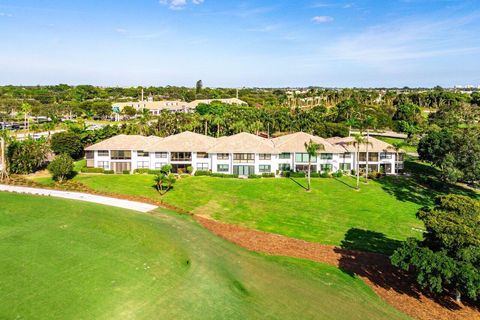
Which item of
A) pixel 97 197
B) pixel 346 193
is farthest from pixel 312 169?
pixel 97 197

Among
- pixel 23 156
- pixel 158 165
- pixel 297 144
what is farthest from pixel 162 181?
pixel 297 144

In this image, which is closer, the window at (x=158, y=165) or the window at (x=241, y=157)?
the window at (x=241, y=157)

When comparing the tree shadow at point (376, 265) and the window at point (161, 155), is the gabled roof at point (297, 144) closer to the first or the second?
the window at point (161, 155)

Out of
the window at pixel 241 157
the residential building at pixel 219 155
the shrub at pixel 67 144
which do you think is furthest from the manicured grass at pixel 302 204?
the shrub at pixel 67 144

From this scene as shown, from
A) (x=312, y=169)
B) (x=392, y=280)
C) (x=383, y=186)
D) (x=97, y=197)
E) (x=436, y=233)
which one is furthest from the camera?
(x=312, y=169)

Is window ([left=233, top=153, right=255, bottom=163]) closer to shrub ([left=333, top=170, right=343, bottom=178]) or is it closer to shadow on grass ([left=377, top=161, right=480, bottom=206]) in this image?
shrub ([left=333, top=170, right=343, bottom=178])

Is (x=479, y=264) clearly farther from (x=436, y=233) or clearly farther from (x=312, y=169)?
(x=312, y=169)
